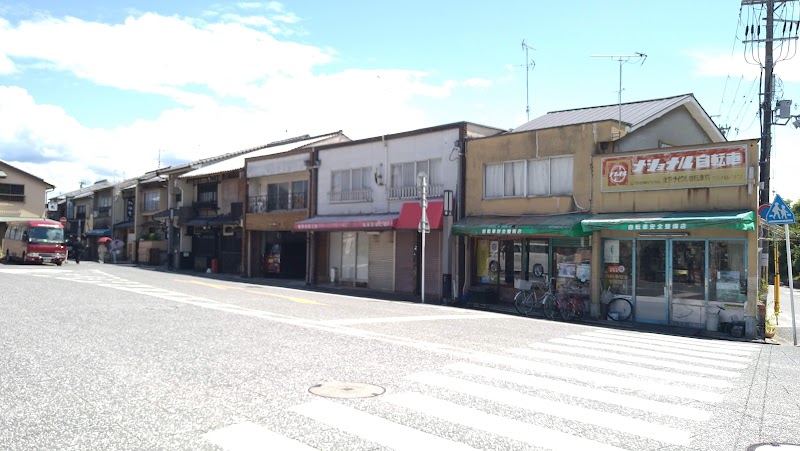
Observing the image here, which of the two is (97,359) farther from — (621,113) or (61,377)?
(621,113)

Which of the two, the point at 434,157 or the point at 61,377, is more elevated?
the point at 434,157

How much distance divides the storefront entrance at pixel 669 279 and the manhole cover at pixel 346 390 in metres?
12.8

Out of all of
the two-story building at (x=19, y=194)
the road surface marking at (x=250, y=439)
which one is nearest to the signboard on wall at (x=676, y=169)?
the road surface marking at (x=250, y=439)

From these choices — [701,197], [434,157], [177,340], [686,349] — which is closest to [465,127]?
[434,157]

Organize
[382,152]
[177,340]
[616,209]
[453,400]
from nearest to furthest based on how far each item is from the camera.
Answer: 1. [453,400]
2. [177,340]
3. [616,209]
4. [382,152]

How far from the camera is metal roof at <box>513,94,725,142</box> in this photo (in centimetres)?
2075

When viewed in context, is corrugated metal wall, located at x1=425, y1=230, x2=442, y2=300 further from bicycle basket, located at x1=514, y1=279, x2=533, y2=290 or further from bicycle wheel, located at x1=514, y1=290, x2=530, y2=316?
bicycle wheel, located at x1=514, y1=290, x2=530, y2=316

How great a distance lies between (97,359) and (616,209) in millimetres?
15145

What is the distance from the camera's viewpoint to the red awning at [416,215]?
76.4 ft

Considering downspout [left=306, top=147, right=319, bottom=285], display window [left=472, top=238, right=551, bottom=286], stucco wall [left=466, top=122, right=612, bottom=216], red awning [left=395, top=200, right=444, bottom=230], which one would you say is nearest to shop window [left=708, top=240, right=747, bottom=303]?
stucco wall [left=466, top=122, right=612, bottom=216]

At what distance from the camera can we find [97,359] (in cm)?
852

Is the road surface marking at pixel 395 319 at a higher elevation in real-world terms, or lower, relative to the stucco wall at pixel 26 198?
lower

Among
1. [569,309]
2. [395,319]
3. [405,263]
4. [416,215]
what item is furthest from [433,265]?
[395,319]

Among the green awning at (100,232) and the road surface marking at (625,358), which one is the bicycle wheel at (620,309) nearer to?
the road surface marking at (625,358)
